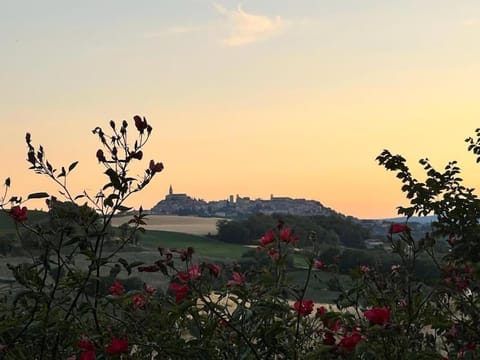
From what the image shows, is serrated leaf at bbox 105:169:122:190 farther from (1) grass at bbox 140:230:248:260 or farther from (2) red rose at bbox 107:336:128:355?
(1) grass at bbox 140:230:248:260

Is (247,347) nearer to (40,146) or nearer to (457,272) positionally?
(40,146)

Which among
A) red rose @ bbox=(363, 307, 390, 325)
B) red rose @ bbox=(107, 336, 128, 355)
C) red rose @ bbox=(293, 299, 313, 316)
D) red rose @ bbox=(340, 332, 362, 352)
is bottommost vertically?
red rose @ bbox=(107, 336, 128, 355)

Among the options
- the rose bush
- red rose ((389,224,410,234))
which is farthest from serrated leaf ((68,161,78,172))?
red rose ((389,224,410,234))

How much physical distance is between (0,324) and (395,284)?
255 cm

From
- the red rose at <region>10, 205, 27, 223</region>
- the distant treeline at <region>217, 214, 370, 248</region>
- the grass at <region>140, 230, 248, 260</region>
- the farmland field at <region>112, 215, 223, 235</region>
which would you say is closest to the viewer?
the red rose at <region>10, 205, 27, 223</region>

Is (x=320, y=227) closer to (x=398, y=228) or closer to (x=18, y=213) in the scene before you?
(x=398, y=228)

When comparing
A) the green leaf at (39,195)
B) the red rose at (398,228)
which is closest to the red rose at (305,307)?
the red rose at (398,228)

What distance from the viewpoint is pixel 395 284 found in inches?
184

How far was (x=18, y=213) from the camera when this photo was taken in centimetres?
362

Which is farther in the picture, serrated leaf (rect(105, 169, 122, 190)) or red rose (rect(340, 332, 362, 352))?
serrated leaf (rect(105, 169, 122, 190))

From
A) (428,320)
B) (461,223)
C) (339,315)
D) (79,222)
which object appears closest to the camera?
(339,315)

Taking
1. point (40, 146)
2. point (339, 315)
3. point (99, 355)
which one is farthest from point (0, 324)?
point (339, 315)

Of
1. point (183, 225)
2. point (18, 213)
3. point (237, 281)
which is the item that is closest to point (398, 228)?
point (237, 281)

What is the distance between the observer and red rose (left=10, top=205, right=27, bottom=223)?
361 centimetres
